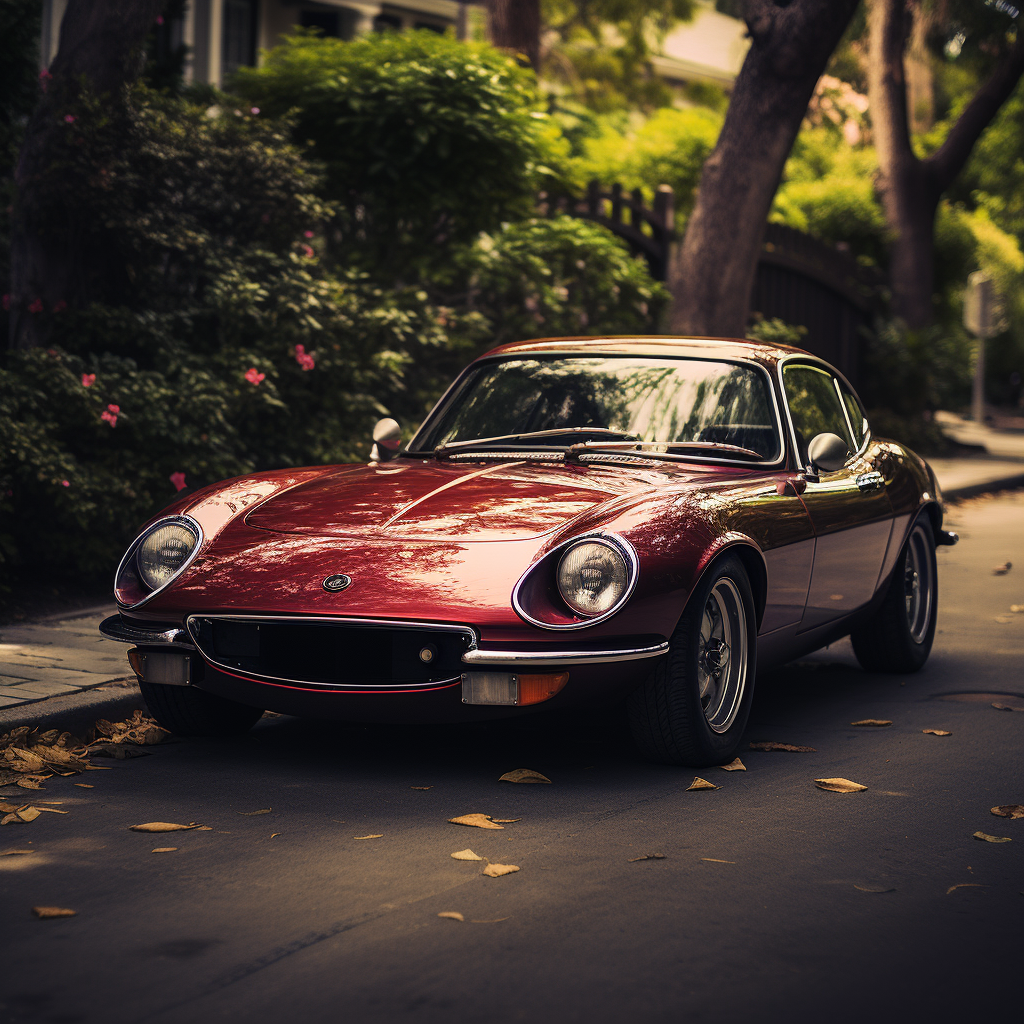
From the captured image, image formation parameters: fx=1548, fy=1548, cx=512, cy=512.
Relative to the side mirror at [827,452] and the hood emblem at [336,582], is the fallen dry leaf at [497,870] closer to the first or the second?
the hood emblem at [336,582]

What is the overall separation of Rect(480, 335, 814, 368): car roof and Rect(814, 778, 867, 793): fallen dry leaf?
193 centimetres

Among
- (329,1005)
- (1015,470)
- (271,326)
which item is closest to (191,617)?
(329,1005)

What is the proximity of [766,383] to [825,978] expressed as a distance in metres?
3.33

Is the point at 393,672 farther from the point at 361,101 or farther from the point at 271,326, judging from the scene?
the point at 361,101

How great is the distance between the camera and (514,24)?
16078mm

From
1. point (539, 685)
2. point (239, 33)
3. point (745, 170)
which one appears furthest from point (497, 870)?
point (239, 33)

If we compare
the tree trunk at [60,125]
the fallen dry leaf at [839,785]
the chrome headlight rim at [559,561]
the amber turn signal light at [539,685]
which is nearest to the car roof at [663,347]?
the chrome headlight rim at [559,561]

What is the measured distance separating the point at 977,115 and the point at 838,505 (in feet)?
53.1

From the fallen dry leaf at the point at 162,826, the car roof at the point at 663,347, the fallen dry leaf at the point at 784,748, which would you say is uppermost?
the car roof at the point at 663,347

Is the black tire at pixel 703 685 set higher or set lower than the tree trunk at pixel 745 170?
lower

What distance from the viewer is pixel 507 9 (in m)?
16.0

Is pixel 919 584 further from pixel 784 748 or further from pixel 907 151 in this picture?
pixel 907 151

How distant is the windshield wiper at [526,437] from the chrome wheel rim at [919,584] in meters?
1.99

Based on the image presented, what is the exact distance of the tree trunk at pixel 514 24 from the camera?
16.0 meters
